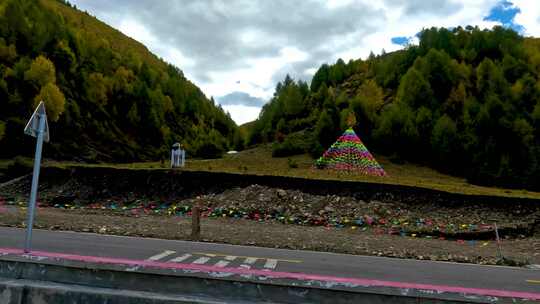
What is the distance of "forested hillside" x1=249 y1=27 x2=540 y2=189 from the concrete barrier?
43509 millimetres

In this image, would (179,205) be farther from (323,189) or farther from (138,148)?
(138,148)

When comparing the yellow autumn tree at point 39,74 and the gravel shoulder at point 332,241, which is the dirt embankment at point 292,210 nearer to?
the gravel shoulder at point 332,241

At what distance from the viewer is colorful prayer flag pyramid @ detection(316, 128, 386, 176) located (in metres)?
35.5

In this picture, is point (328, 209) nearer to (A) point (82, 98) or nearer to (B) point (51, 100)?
(B) point (51, 100)

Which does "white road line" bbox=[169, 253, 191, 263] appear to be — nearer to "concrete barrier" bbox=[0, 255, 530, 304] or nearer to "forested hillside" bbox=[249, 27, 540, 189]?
"concrete barrier" bbox=[0, 255, 530, 304]

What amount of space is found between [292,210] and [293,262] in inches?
509

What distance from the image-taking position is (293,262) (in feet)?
34.0

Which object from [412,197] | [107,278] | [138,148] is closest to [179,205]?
[412,197]

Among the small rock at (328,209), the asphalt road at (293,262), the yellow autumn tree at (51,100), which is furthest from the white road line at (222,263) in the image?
the yellow autumn tree at (51,100)

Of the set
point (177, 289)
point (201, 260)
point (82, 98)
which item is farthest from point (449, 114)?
point (177, 289)

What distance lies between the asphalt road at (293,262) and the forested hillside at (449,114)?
35090 mm

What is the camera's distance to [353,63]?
313 ft

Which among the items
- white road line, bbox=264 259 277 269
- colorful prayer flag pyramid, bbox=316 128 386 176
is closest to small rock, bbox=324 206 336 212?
colorful prayer flag pyramid, bbox=316 128 386 176

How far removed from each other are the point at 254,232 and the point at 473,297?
14.4 m
